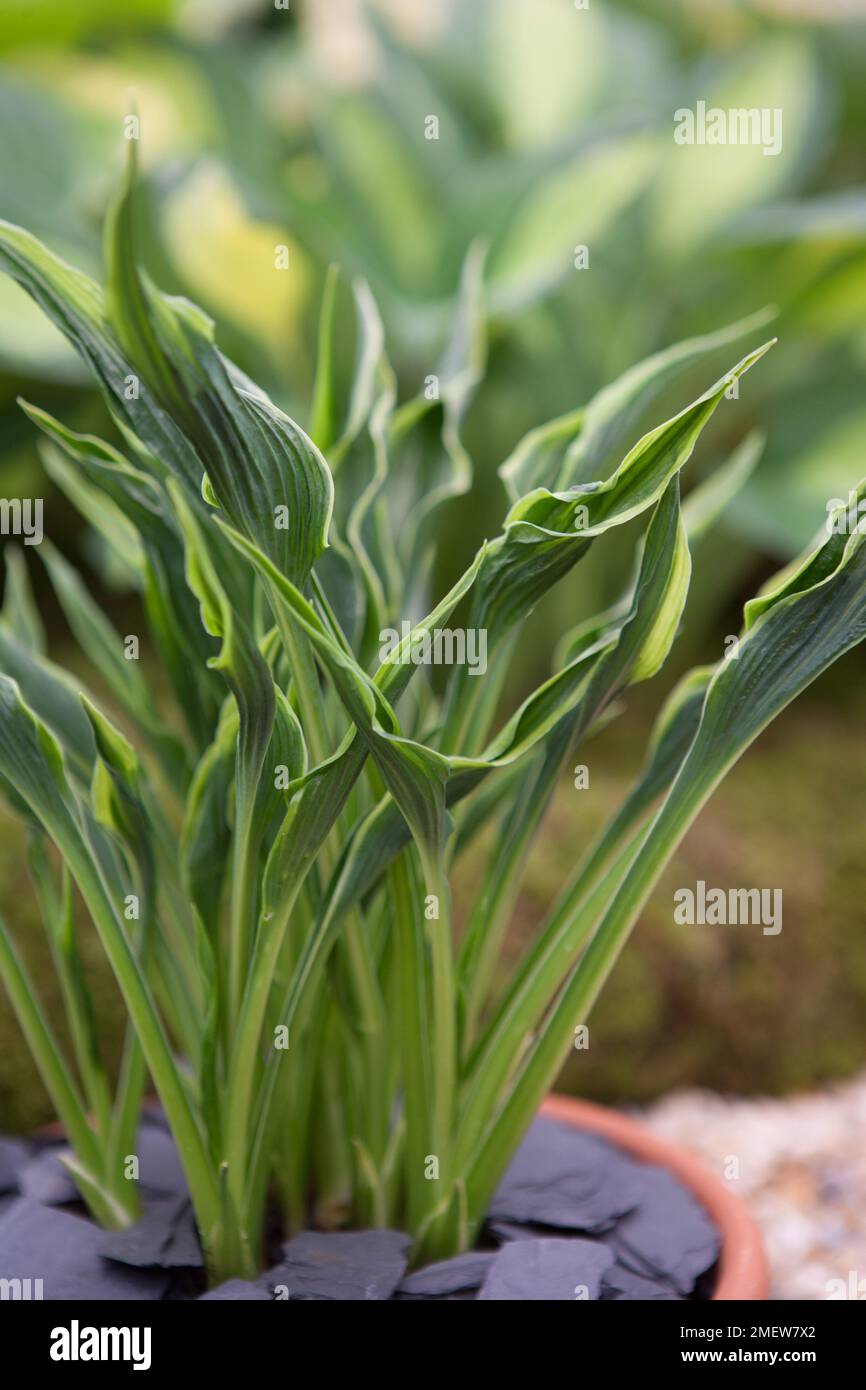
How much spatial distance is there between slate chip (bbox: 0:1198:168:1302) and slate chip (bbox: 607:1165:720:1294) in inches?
9.1

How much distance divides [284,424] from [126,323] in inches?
2.5

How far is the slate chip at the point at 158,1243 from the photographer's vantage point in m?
0.59

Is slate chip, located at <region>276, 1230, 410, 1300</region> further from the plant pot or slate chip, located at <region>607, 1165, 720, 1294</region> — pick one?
slate chip, located at <region>607, 1165, 720, 1294</region>

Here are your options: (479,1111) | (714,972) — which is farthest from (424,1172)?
(714,972)

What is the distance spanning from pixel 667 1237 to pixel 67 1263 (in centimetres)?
30

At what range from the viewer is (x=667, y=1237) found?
64cm

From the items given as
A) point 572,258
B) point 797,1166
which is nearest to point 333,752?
point 797,1166

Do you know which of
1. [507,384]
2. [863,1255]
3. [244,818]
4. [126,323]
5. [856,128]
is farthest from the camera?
[856,128]

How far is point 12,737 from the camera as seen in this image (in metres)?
0.53

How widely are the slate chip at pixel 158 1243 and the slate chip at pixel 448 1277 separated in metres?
0.11

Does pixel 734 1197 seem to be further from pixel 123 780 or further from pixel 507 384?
pixel 507 384

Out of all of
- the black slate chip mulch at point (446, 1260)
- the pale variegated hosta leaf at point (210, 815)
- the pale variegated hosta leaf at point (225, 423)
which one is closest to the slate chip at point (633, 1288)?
the black slate chip mulch at point (446, 1260)

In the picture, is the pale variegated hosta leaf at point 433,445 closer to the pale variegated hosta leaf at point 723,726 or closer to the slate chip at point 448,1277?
the pale variegated hosta leaf at point 723,726

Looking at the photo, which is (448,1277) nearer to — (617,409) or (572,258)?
(617,409)
